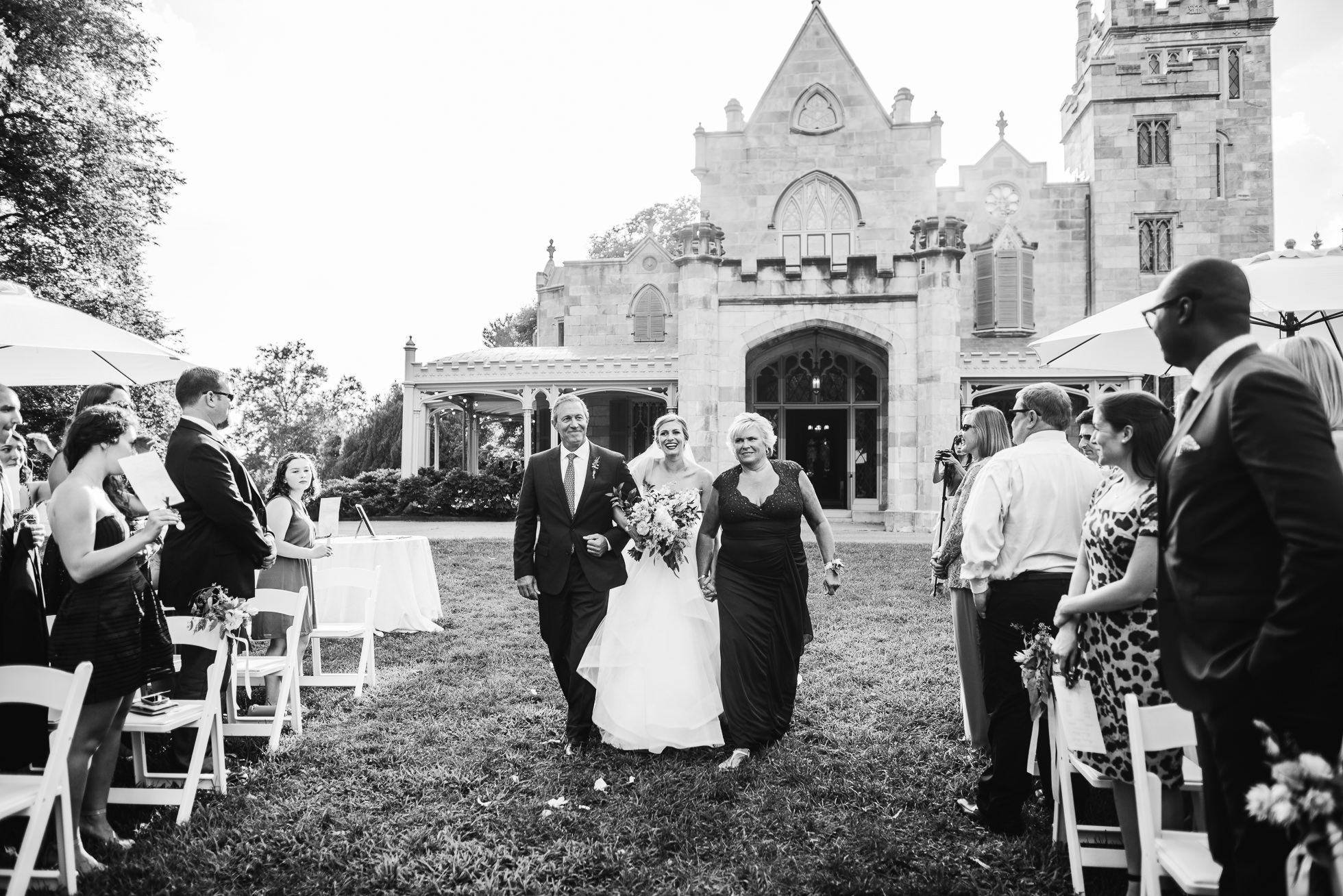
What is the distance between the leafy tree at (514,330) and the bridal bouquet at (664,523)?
45.1 metres

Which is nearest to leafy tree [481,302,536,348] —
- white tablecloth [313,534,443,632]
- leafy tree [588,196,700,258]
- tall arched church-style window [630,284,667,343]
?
leafy tree [588,196,700,258]

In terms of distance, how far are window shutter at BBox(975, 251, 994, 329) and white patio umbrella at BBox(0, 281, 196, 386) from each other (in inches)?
816

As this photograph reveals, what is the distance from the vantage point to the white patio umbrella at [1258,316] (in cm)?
430

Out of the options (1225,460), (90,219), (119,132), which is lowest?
(1225,460)

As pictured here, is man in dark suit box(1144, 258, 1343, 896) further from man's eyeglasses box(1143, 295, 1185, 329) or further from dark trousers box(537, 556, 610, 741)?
dark trousers box(537, 556, 610, 741)

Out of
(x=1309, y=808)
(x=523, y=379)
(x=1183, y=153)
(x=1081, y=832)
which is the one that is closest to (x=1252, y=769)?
(x=1309, y=808)

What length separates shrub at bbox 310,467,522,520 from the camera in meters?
21.1

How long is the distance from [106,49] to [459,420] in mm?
23894

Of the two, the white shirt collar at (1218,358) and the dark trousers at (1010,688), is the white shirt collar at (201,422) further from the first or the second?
the white shirt collar at (1218,358)

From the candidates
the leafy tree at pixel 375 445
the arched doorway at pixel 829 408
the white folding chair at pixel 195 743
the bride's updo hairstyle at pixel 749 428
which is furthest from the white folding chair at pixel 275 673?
the leafy tree at pixel 375 445

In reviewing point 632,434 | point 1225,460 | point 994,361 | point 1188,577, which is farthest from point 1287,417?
point 632,434

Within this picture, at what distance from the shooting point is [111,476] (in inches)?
169

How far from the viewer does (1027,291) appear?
2231 cm

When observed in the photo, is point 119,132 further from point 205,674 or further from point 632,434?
point 205,674
